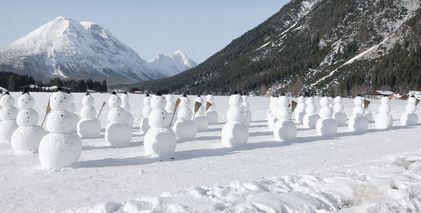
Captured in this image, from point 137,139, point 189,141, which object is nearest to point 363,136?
point 189,141

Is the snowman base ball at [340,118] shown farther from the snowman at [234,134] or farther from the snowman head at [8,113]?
the snowman head at [8,113]

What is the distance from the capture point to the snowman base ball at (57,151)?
985cm

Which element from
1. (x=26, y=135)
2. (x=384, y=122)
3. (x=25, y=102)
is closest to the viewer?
(x=26, y=135)

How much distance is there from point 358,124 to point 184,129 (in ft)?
25.4

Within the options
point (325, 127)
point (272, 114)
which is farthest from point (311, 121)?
point (325, 127)

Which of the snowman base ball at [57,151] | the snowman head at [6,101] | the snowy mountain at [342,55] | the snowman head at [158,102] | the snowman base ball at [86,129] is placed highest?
the snowy mountain at [342,55]

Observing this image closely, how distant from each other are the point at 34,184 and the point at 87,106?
8563 millimetres

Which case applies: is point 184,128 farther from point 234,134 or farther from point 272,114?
point 272,114

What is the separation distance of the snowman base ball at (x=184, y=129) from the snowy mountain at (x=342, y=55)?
329 feet

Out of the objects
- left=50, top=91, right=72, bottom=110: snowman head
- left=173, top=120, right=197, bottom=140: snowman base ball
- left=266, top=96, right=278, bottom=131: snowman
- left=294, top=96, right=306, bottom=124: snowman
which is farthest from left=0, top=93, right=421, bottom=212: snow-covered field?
left=294, top=96, right=306, bottom=124: snowman

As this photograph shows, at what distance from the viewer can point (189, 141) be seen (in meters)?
14.7

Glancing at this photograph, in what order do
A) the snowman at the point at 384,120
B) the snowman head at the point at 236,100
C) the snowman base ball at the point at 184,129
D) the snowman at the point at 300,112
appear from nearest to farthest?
the snowman base ball at the point at 184,129 < the snowman head at the point at 236,100 < the snowman at the point at 384,120 < the snowman at the point at 300,112

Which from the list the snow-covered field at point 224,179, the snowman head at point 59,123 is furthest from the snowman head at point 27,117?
the snowman head at point 59,123

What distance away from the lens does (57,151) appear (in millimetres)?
9836
